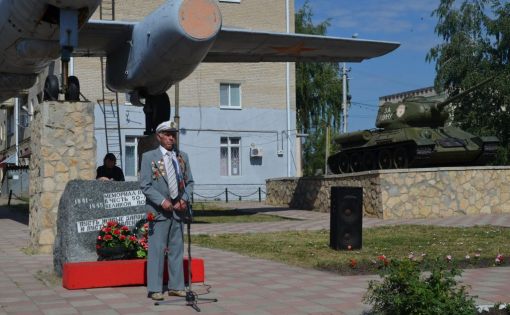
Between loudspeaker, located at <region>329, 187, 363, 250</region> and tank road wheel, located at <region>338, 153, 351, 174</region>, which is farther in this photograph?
tank road wheel, located at <region>338, 153, 351, 174</region>

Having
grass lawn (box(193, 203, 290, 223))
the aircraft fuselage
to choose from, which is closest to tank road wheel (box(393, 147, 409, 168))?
grass lawn (box(193, 203, 290, 223))

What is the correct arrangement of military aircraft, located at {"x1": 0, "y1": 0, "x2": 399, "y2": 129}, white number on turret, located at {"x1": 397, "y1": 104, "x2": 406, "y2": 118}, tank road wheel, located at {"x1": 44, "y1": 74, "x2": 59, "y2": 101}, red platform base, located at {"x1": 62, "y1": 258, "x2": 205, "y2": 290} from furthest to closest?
white number on turret, located at {"x1": 397, "y1": 104, "x2": 406, "y2": 118}
military aircraft, located at {"x1": 0, "y1": 0, "x2": 399, "y2": 129}
tank road wheel, located at {"x1": 44, "y1": 74, "x2": 59, "y2": 101}
red platform base, located at {"x1": 62, "y1": 258, "x2": 205, "y2": 290}

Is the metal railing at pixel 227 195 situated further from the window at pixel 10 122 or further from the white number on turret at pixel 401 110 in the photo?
the window at pixel 10 122

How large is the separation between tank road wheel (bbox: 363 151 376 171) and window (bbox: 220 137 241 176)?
994cm

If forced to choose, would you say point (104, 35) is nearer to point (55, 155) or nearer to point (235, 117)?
point (55, 155)

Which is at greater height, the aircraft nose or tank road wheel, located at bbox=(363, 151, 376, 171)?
the aircraft nose

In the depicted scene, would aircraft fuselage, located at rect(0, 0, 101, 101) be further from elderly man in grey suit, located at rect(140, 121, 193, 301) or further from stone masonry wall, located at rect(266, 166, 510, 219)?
stone masonry wall, located at rect(266, 166, 510, 219)

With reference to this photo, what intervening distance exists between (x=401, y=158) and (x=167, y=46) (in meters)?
10.1

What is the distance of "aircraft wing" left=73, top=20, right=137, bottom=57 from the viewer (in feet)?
53.4

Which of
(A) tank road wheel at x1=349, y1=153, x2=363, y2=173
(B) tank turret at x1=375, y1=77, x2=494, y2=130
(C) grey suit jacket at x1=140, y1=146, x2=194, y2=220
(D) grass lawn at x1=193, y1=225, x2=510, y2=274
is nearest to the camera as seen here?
(C) grey suit jacket at x1=140, y1=146, x2=194, y2=220

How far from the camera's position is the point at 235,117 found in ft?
104

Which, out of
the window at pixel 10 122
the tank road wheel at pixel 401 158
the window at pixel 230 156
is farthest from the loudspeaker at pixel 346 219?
the window at pixel 10 122

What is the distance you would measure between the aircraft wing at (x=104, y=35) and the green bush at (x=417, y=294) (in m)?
11.7

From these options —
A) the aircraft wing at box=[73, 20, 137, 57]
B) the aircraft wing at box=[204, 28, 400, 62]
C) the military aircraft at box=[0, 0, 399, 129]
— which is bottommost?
the military aircraft at box=[0, 0, 399, 129]
